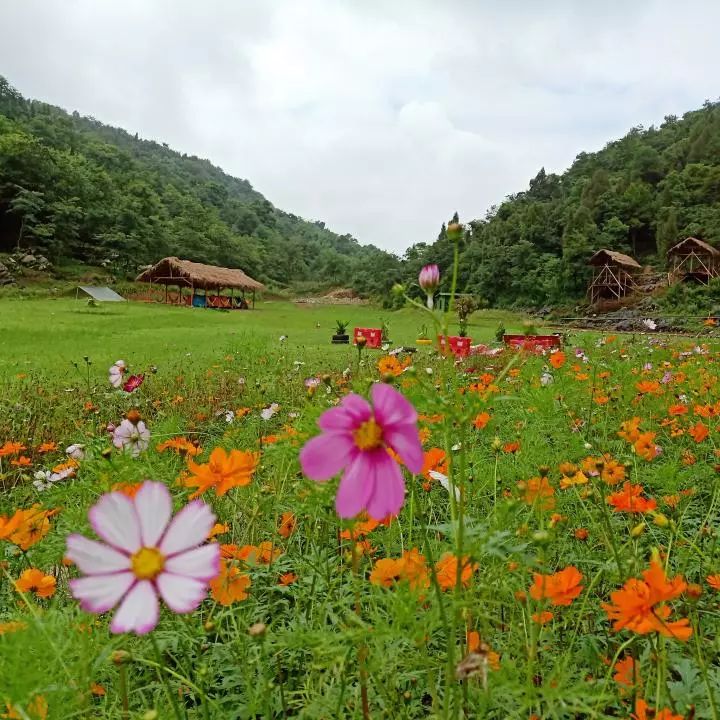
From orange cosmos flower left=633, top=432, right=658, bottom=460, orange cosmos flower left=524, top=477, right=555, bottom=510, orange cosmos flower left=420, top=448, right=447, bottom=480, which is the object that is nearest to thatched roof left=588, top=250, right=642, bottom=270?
orange cosmos flower left=633, top=432, right=658, bottom=460

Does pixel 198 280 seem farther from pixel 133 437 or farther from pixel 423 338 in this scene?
pixel 133 437

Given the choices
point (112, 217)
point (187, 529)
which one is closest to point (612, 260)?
point (187, 529)

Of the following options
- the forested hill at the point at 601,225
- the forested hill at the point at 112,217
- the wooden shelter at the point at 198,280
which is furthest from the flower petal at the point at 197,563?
the forested hill at the point at 112,217

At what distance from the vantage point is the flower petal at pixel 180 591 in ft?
1.15

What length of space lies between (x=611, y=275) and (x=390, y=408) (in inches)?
980

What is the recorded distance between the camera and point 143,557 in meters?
0.39

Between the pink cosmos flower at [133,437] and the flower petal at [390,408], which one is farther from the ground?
the flower petal at [390,408]

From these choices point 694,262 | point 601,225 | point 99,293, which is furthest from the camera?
point 601,225

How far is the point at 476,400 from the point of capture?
562 mm

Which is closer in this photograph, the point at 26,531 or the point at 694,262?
the point at 26,531

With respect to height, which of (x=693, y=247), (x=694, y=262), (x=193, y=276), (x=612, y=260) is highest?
(x=693, y=247)

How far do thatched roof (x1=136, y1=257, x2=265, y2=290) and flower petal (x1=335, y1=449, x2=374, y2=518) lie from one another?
2120 centimetres

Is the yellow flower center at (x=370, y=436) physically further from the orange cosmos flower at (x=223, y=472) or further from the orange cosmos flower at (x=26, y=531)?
the orange cosmos flower at (x=26, y=531)

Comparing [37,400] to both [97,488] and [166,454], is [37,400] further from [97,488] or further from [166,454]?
[97,488]
